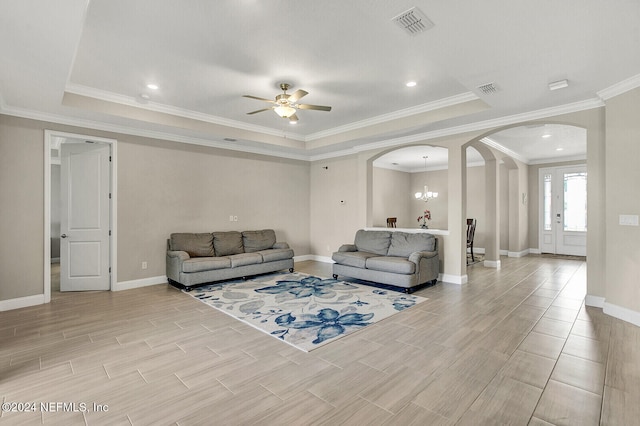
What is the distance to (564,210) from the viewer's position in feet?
28.9

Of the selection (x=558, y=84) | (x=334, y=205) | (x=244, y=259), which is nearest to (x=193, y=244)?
(x=244, y=259)

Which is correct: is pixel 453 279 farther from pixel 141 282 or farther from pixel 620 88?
pixel 141 282

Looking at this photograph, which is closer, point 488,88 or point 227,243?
point 488,88

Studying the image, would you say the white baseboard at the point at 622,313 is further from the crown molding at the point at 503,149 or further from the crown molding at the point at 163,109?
the crown molding at the point at 163,109

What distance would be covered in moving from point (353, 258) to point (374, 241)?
27.4 inches

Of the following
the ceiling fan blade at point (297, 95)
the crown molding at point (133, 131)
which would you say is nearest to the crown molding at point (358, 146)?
the crown molding at point (133, 131)

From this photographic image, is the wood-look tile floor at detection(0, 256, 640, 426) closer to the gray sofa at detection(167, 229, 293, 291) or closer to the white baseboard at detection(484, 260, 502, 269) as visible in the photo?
the gray sofa at detection(167, 229, 293, 291)

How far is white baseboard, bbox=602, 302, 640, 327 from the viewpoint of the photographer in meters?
3.55

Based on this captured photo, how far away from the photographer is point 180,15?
2689 mm

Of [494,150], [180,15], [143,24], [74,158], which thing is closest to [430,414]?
[180,15]

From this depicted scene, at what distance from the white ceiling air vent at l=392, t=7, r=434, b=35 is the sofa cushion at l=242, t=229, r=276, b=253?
483cm

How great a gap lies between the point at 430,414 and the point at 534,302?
3314 mm

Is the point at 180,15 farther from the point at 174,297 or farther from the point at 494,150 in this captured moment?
the point at 494,150

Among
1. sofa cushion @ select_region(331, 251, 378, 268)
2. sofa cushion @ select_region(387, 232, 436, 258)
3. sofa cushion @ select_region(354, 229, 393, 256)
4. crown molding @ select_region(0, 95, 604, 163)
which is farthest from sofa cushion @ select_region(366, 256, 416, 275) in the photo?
crown molding @ select_region(0, 95, 604, 163)
